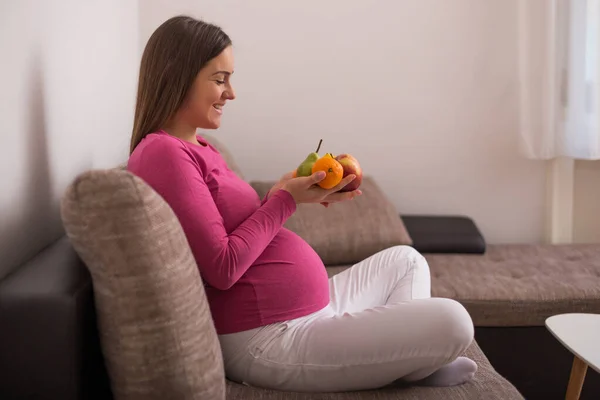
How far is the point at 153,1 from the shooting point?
9.41ft

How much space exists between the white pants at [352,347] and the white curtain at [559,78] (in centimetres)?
162

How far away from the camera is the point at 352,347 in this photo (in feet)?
4.59

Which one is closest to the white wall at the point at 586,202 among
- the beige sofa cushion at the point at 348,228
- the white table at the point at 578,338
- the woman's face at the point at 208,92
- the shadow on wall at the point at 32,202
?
the beige sofa cushion at the point at 348,228

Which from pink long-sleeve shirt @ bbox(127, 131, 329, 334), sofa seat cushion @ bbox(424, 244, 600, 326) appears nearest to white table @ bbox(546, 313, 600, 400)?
sofa seat cushion @ bbox(424, 244, 600, 326)

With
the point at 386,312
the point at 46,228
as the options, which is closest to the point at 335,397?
the point at 386,312

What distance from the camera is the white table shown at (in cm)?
175

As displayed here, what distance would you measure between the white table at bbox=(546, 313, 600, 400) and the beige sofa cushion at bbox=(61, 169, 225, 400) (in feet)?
3.28

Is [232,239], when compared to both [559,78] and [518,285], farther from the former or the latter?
[559,78]

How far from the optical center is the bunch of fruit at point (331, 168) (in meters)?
1.55

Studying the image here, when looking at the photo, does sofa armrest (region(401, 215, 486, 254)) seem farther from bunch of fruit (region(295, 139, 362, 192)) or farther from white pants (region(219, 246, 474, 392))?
white pants (region(219, 246, 474, 392))

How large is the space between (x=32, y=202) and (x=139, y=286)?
0.47 metres

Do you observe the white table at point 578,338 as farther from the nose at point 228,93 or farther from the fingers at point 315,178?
the nose at point 228,93

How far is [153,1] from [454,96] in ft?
4.26

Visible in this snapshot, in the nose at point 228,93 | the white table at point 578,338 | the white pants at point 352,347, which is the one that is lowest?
the white table at point 578,338
